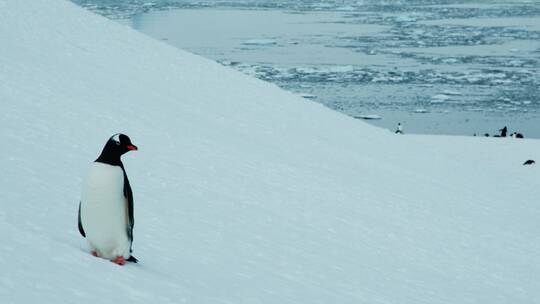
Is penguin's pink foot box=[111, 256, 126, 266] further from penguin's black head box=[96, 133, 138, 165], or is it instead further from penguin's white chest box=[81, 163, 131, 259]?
penguin's black head box=[96, 133, 138, 165]

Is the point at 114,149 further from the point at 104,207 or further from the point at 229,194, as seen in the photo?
the point at 229,194

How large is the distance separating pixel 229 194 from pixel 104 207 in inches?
151

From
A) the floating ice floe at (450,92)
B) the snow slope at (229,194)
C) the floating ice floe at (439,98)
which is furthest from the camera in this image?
the floating ice floe at (450,92)

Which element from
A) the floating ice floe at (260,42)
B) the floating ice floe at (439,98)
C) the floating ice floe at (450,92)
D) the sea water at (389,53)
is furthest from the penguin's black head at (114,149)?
the floating ice floe at (260,42)

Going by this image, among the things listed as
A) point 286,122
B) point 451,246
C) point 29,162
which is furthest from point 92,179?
point 286,122

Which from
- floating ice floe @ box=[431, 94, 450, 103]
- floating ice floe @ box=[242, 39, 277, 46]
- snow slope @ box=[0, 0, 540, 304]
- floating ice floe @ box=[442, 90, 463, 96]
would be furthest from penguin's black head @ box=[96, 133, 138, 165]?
floating ice floe @ box=[242, 39, 277, 46]

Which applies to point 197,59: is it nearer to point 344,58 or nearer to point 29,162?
point 29,162

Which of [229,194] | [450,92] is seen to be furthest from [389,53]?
[229,194]

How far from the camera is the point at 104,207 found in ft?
11.5

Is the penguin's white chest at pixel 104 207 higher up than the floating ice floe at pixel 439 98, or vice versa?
the floating ice floe at pixel 439 98

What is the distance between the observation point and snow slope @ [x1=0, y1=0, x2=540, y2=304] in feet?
13.4

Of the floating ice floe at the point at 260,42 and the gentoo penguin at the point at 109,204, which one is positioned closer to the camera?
the gentoo penguin at the point at 109,204

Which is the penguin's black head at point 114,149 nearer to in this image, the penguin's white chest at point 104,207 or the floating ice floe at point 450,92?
the penguin's white chest at point 104,207

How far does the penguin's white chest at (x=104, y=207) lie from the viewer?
135 inches
